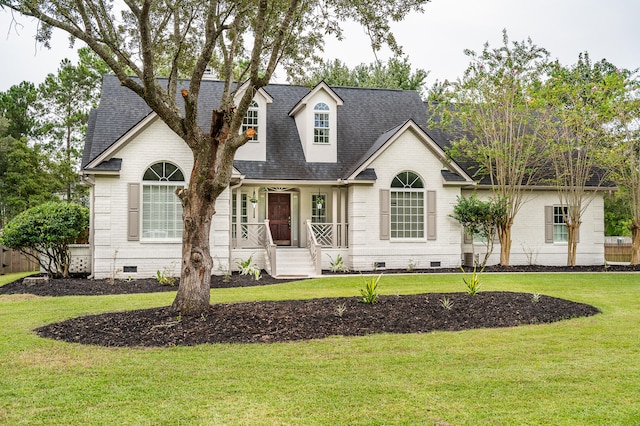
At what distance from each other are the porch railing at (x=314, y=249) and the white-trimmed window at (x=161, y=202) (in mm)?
4334

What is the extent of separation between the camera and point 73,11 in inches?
374

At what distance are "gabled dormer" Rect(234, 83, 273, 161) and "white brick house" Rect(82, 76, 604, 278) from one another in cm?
4

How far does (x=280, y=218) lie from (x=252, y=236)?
2151 mm

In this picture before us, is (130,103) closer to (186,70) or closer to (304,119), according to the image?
(304,119)

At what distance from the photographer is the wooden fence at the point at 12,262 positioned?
2123 centimetres

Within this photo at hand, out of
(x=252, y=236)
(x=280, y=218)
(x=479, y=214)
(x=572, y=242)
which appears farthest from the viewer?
(x=280, y=218)

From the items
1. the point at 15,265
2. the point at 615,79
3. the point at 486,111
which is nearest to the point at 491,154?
the point at 486,111

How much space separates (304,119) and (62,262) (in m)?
9.78

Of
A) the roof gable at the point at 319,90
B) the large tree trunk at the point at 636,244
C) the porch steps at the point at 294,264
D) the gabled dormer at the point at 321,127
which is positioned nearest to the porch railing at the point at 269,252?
the porch steps at the point at 294,264

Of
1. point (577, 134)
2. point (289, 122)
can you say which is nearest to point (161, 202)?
point (289, 122)

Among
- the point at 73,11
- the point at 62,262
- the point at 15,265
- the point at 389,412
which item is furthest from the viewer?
the point at 15,265

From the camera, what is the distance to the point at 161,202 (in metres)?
17.0

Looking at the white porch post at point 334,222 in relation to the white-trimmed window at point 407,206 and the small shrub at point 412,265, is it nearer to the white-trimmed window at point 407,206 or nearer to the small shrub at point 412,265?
the white-trimmed window at point 407,206

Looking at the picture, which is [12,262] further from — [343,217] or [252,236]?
[343,217]
